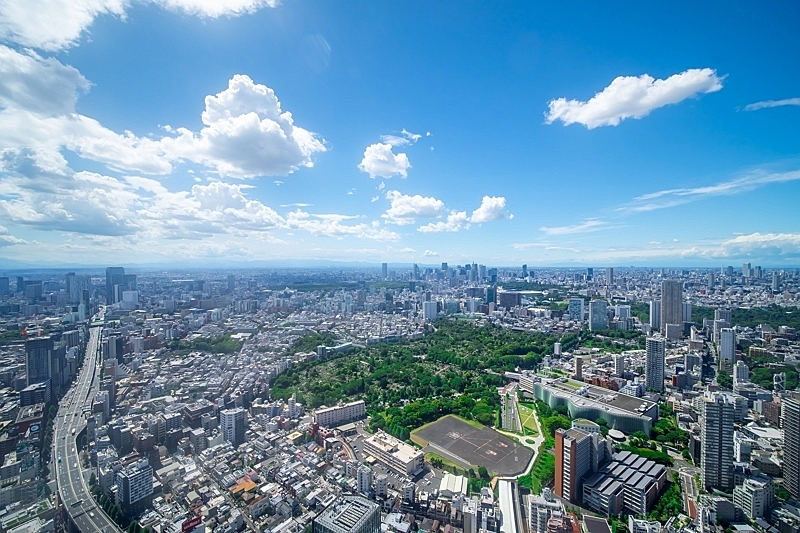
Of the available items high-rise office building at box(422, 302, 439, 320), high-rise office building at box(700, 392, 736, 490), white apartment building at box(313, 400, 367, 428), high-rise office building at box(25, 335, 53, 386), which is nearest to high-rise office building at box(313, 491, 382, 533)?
white apartment building at box(313, 400, 367, 428)

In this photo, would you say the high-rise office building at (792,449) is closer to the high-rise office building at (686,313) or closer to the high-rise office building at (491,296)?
the high-rise office building at (686,313)

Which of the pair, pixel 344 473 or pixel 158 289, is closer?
pixel 344 473

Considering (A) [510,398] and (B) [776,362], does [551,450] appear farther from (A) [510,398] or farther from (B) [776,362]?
(B) [776,362]

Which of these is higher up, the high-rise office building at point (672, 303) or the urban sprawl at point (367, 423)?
the high-rise office building at point (672, 303)

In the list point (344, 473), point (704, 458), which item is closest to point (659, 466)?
point (704, 458)

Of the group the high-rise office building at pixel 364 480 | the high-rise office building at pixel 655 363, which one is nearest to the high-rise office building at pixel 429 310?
the high-rise office building at pixel 655 363

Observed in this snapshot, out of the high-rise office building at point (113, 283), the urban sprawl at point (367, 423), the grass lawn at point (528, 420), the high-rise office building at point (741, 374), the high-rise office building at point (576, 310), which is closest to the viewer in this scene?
the urban sprawl at point (367, 423)
